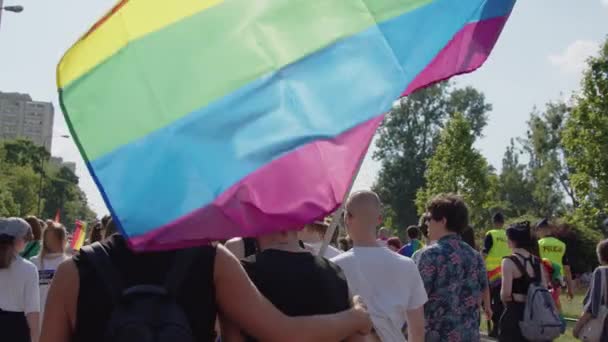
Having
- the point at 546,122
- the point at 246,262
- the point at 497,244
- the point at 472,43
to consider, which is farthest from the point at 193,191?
the point at 546,122

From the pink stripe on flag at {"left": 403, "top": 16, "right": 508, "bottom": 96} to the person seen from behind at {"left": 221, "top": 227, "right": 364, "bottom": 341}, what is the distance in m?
1.32

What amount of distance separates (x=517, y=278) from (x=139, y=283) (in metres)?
5.30

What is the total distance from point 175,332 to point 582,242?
4037 cm

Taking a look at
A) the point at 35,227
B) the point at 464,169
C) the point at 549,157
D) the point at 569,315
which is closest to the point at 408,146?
the point at 549,157

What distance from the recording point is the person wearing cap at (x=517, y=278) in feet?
26.3

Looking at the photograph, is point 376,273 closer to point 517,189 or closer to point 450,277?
point 450,277

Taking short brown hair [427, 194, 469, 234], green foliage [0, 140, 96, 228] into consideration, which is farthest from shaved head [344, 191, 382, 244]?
green foliage [0, 140, 96, 228]

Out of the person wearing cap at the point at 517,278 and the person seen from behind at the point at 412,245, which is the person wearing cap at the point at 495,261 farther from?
the person wearing cap at the point at 517,278

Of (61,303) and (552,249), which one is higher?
(61,303)

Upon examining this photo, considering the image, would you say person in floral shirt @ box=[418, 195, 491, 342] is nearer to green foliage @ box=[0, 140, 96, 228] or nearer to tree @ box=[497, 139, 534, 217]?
green foliage @ box=[0, 140, 96, 228]

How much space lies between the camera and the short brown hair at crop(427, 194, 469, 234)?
6571 mm

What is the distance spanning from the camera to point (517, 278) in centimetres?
802

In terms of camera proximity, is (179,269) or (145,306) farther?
(179,269)

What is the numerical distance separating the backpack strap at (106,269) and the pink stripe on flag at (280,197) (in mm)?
152
